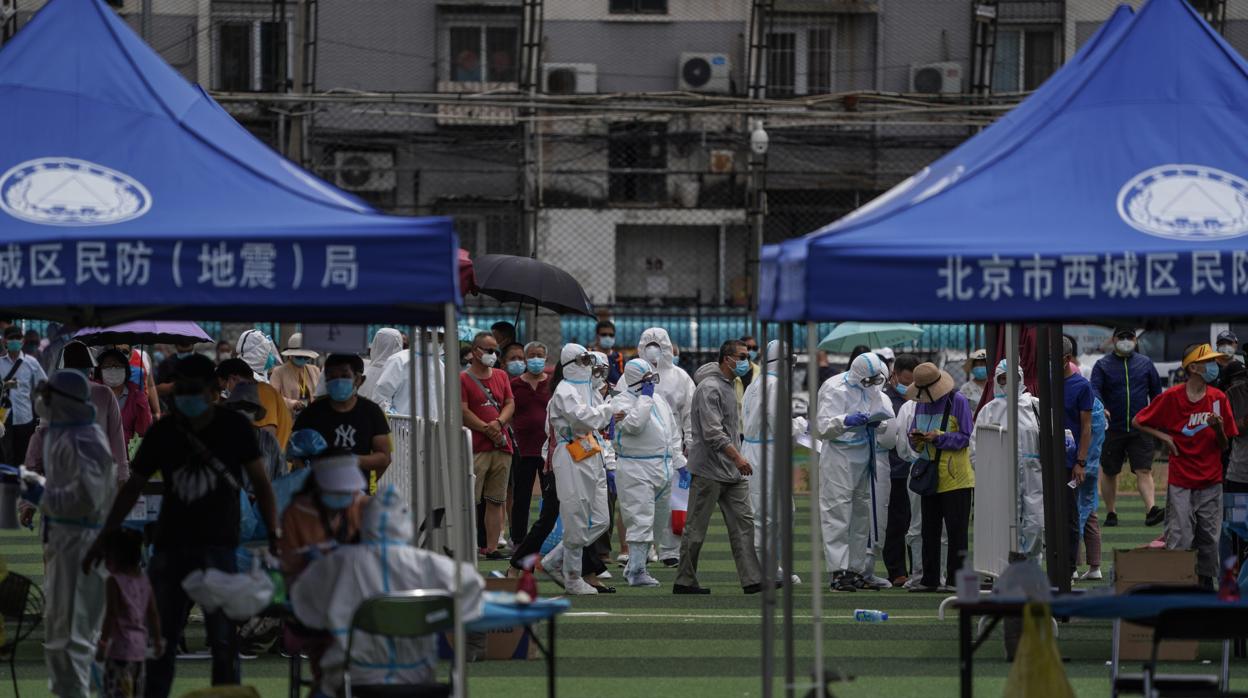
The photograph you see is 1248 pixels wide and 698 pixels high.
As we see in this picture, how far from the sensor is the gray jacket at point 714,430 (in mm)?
14875

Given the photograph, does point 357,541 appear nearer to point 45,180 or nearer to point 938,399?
point 45,180

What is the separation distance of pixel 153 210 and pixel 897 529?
9.05 meters

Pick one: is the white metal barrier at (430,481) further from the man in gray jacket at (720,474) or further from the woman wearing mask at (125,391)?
the man in gray jacket at (720,474)

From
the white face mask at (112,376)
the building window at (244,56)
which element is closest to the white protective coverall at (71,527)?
the white face mask at (112,376)

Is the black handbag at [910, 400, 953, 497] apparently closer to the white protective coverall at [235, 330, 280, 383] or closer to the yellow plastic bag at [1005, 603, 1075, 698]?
the white protective coverall at [235, 330, 280, 383]

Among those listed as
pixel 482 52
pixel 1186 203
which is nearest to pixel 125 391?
pixel 1186 203

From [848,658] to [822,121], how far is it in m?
17.5

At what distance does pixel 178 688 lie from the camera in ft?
35.2

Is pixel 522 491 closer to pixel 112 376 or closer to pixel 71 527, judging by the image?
pixel 112 376

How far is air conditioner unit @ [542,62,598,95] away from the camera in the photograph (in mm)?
34125

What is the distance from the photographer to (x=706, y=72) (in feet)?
113

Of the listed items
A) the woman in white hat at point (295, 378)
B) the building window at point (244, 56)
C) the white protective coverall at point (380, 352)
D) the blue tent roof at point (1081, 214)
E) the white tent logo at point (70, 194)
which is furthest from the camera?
the building window at point (244, 56)

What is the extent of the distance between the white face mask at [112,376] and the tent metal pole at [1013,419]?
6.54 m

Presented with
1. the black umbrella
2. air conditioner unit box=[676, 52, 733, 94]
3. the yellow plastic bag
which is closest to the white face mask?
the black umbrella
